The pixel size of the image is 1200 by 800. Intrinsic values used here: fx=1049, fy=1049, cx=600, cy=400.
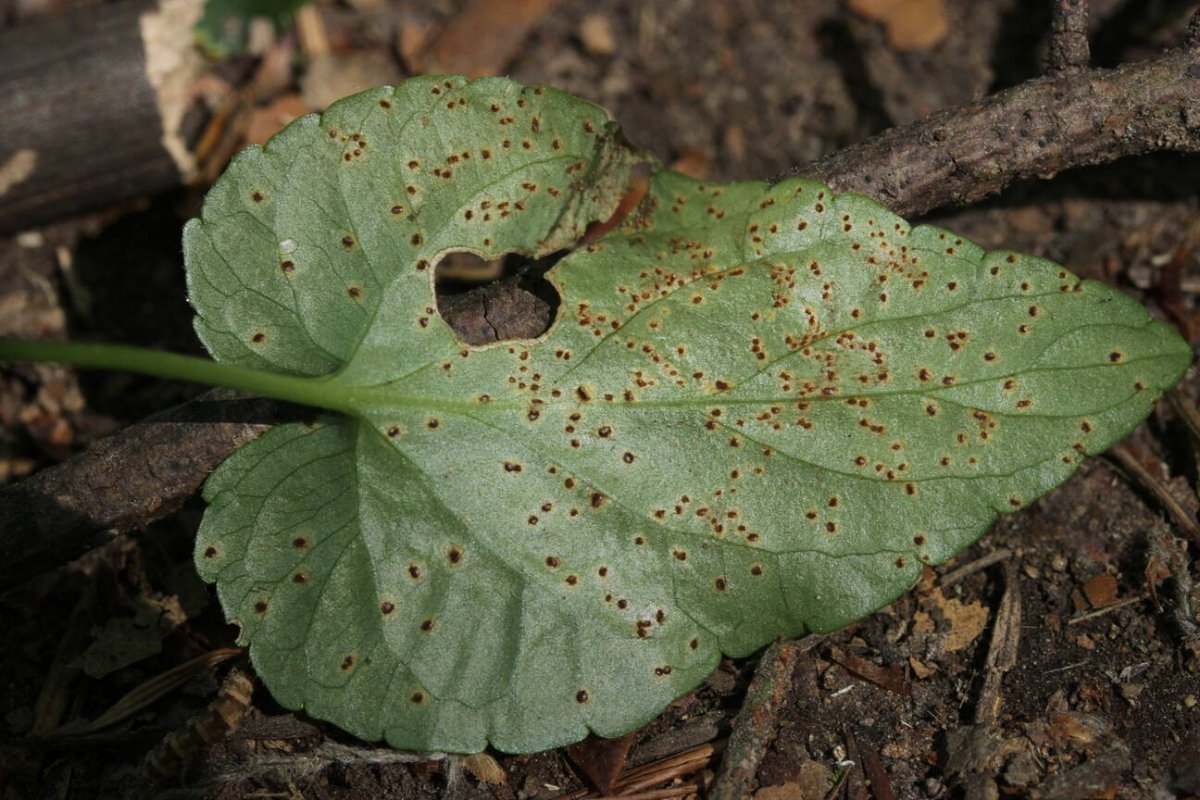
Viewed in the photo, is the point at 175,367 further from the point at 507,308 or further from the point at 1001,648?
the point at 1001,648

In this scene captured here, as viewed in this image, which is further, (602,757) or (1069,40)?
(1069,40)

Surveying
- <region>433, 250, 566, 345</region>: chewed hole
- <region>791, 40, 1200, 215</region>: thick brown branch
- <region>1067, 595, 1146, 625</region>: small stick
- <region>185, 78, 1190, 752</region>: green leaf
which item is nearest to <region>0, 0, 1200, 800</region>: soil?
<region>1067, 595, 1146, 625</region>: small stick

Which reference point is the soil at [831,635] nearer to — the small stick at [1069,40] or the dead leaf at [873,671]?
the dead leaf at [873,671]

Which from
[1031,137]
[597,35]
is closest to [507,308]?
[1031,137]

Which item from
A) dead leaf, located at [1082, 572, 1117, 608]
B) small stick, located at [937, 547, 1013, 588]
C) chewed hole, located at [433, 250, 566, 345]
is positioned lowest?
small stick, located at [937, 547, 1013, 588]

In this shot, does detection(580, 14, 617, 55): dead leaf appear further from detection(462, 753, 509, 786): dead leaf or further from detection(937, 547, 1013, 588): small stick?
detection(462, 753, 509, 786): dead leaf

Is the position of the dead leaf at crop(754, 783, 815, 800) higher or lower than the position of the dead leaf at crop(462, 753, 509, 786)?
higher

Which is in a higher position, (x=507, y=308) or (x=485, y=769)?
(x=507, y=308)

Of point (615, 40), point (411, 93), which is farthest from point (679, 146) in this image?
point (411, 93)
